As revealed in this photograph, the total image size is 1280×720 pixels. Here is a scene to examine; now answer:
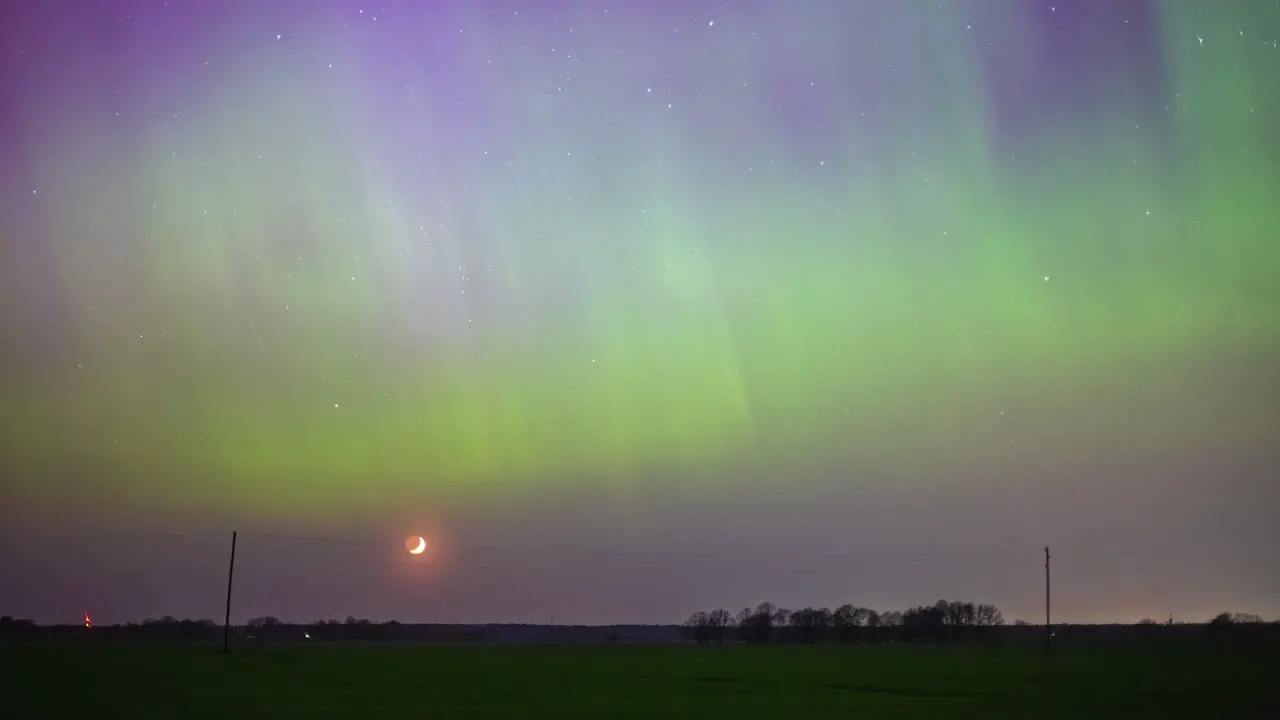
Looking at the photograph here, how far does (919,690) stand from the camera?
4316 cm

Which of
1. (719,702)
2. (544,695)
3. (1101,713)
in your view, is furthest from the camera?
(544,695)

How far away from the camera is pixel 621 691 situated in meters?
41.5

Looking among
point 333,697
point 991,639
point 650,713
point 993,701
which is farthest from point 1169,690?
point 991,639

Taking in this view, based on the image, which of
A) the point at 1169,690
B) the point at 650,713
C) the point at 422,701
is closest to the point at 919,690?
the point at 1169,690

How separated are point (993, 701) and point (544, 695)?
14.9m

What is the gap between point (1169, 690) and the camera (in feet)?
138

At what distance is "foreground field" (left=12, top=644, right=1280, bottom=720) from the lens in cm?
3219

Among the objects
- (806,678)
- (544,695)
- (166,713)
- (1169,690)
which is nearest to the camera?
(166,713)

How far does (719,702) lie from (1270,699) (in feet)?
56.5

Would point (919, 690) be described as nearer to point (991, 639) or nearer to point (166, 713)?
point (166, 713)

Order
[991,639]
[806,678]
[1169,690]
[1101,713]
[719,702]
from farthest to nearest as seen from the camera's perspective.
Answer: [991,639] < [806,678] < [1169,690] < [719,702] < [1101,713]

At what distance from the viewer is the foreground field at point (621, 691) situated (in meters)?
Answer: 32.2

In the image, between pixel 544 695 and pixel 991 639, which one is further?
pixel 991 639

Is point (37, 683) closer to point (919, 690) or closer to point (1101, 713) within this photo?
point (919, 690)
